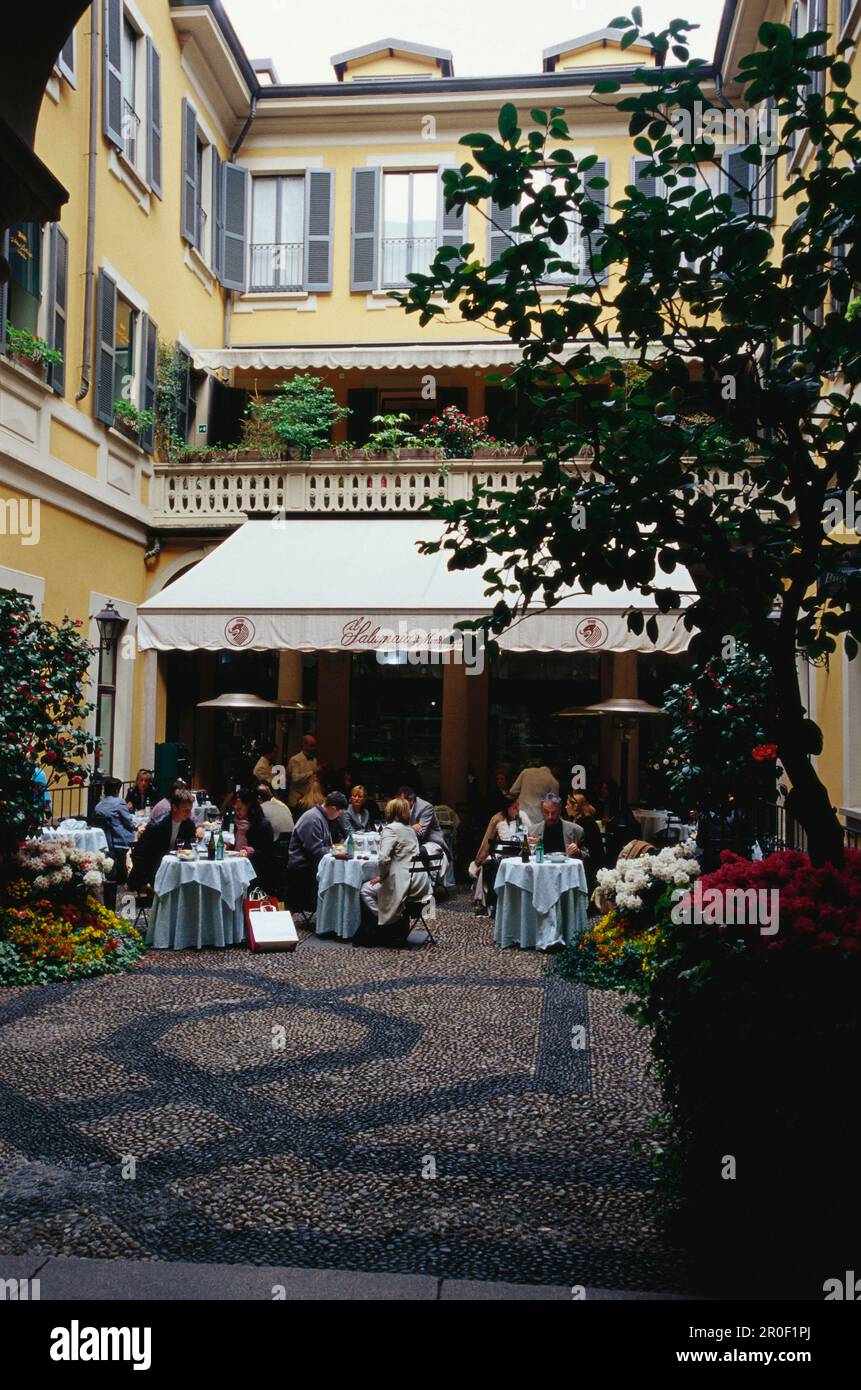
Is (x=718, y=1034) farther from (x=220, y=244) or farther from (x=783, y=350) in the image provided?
(x=220, y=244)

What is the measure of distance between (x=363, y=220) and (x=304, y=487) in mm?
5904

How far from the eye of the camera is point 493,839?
12.0 m

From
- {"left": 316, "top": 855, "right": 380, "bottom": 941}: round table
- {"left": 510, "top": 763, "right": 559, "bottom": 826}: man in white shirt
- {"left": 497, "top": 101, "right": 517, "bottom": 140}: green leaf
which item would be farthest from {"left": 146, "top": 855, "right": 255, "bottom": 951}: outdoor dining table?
{"left": 497, "top": 101, "right": 517, "bottom": 140}: green leaf

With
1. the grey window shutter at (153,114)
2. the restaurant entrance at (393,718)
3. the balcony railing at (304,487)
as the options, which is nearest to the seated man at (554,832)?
the balcony railing at (304,487)

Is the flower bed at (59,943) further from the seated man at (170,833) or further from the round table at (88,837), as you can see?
the round table at (88,837)

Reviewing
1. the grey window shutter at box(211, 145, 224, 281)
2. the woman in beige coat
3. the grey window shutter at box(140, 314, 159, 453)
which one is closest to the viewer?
the woman in beige coat

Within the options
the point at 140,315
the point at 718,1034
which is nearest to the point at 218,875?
the point at 718,1034

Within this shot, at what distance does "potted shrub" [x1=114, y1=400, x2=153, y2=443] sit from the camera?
15.0 metres

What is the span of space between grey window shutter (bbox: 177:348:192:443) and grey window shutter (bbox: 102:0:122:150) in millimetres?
3329

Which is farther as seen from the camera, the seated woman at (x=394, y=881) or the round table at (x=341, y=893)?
the round table at (x=341, y=893)

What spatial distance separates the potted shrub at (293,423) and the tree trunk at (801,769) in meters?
13.6

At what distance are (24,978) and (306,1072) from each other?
10.2 feet

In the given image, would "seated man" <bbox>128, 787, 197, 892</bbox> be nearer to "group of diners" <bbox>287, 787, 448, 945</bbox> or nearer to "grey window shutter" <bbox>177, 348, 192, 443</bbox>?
"group of diners" <bbox>287, 787, 448, 945</bbox>

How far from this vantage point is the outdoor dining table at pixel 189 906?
9.94m
